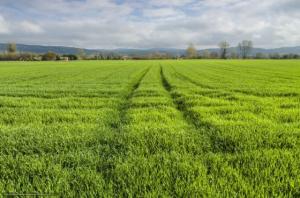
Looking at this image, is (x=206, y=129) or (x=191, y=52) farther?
(x=191, y=52)

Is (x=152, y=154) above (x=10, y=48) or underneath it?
underneath

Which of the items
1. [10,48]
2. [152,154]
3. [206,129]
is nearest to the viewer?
[152,154]

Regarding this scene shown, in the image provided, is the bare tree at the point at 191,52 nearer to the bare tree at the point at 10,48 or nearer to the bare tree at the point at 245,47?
the bare tree at the point at 245,47

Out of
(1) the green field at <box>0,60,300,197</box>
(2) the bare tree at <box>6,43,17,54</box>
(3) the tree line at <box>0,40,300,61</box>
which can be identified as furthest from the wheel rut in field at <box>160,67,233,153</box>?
(2) the bare tree at <box>6,43,17,54</box>

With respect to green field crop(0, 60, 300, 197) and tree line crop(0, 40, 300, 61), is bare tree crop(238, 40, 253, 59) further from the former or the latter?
green field crop(0, 60, 300, 197)

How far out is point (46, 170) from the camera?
419 centimetres

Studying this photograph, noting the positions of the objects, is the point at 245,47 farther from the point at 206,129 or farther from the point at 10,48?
the point at 206,129

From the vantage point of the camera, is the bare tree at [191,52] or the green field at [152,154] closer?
the green field at [152,154]

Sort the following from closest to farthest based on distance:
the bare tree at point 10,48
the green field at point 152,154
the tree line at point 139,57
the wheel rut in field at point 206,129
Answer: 1. the green field at point 152,154
2. the wheel rut in field at point 206,129
3. the tree line at point 139,57
4. the bare tree at point 10,48

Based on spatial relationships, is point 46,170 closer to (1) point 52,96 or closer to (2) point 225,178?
(2) point 225,178

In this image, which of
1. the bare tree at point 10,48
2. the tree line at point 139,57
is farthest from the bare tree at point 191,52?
the bare tree at point 10,48

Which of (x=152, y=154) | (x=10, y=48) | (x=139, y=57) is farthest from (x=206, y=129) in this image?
(x=10, y=48)

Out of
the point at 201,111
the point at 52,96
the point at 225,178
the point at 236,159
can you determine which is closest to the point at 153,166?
the point at 225,178

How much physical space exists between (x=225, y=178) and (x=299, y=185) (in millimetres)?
1003
